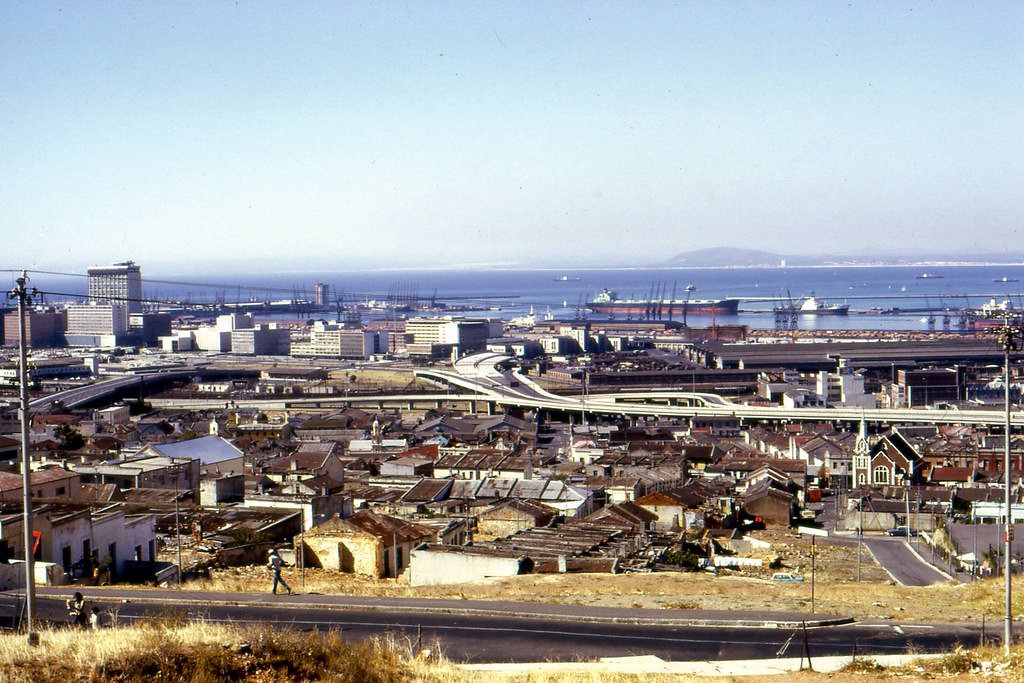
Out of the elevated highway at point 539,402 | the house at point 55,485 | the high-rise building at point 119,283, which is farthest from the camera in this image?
the high-rise building at point 119,283

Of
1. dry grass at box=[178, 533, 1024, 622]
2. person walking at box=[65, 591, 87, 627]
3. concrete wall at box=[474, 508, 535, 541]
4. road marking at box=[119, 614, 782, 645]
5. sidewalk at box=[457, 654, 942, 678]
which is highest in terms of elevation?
person walking at box=[65, 591, 87, 627]

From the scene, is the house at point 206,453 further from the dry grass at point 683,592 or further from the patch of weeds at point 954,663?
the patch of weeds at point 954,663

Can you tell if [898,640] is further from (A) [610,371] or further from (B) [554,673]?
(A) [610,371]

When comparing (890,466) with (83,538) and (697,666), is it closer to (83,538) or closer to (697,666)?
(83,538)

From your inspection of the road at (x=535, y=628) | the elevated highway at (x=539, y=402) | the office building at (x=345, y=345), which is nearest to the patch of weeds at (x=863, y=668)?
the road at (x=535, y=628)

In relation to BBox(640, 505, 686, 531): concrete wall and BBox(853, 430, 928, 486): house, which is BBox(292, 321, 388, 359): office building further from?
BBox(640, 505, 686, 531): concrete wall

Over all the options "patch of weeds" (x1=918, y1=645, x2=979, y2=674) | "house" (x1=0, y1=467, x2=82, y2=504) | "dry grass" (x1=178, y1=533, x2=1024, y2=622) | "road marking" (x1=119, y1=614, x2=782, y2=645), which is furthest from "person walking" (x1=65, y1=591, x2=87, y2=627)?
"house" (x1=0, y1=467, x2=82, y2=504)
